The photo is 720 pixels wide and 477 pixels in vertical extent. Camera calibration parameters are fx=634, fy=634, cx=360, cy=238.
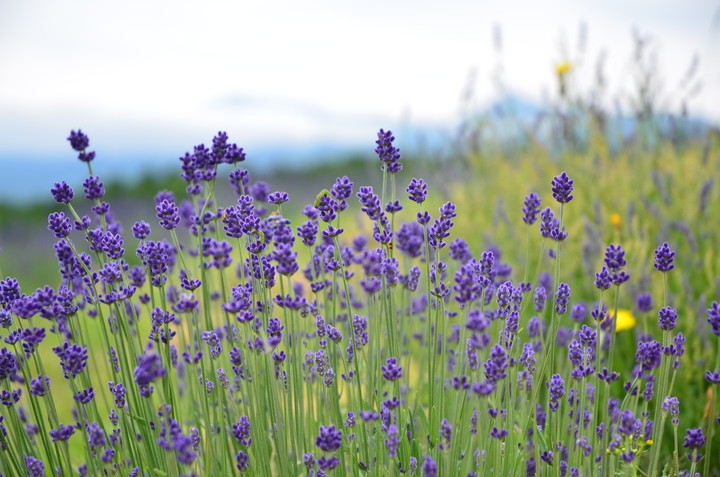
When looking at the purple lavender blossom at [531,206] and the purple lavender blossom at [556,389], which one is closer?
the purple lavender blossom at [556,389]

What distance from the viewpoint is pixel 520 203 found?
5961mm

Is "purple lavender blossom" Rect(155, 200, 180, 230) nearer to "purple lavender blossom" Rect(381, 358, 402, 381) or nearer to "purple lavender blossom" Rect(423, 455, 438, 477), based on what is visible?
"purple lavender blossom" Rect(381, 358, 402, 381)

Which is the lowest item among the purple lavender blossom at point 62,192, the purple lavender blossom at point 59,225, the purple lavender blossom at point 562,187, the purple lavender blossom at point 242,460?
the purple lavender blossom at point 242,460

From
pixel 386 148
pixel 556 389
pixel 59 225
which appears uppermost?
pixel 386 148

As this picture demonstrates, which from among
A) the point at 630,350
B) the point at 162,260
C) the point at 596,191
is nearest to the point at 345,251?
the point at 162,260

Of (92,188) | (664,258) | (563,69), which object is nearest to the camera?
(664,258)

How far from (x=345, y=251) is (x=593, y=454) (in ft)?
4.01

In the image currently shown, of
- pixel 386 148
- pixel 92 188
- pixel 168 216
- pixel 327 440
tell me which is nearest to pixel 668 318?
pixel 386 148

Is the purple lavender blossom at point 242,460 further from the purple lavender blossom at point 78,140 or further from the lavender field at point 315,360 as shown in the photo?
the purple lavender blossom at point 78,140

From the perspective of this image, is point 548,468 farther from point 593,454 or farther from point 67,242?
point 67,242

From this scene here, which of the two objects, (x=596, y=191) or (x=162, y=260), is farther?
(x=596, y=191)

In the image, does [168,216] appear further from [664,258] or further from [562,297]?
[664,258]

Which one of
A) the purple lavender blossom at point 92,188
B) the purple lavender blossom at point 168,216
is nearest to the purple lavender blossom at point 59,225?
the purple lavender blossom at point 92,188

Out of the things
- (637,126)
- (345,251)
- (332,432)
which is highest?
(637,126)
